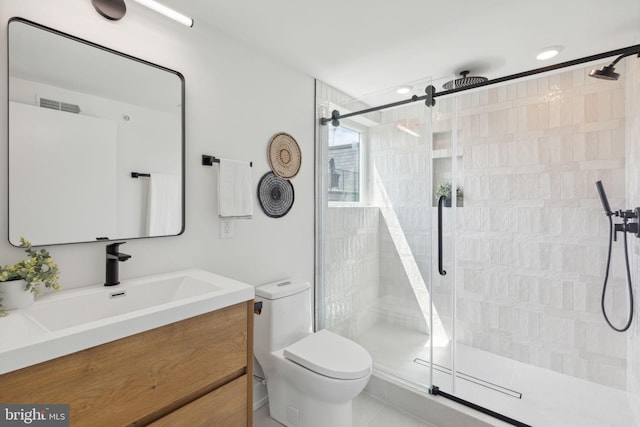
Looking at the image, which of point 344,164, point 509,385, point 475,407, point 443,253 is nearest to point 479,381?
point 509,385

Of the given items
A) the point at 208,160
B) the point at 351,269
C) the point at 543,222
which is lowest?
the point at 351,269

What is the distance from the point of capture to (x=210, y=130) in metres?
1.77

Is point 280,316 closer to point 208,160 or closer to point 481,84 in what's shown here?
point 208,160

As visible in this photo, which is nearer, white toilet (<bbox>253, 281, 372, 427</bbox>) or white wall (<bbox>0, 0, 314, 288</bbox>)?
white wall (<bbox>0, 0, 314, 288</bbox>)

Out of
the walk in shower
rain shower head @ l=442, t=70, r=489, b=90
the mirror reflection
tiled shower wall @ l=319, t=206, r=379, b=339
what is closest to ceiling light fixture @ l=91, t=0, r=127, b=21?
the mirror reflection

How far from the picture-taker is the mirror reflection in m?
1.19

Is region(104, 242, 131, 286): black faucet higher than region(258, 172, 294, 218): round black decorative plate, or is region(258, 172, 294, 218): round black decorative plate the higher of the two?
region(258, 172, 294, 218): round black decorative plate

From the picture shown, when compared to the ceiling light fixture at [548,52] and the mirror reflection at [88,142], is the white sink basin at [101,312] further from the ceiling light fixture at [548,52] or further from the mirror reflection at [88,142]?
the ceiling light fixture at [548,52]

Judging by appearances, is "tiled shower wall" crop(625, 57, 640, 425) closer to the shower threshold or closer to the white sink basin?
the shower threshold

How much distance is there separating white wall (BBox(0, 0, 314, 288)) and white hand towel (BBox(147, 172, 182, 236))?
54 mm

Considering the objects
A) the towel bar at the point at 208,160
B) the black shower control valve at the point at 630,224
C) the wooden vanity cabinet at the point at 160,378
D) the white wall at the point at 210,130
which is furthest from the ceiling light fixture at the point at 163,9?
the black shower control valve at the point at 630,224

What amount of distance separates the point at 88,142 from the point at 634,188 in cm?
300

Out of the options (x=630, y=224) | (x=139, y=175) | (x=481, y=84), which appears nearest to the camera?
(x=139, y=175)

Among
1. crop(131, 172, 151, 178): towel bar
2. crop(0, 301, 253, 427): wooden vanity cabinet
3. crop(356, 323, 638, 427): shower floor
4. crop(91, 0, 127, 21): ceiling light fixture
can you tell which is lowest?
crop(356, 323, 638, 427): shower floor
